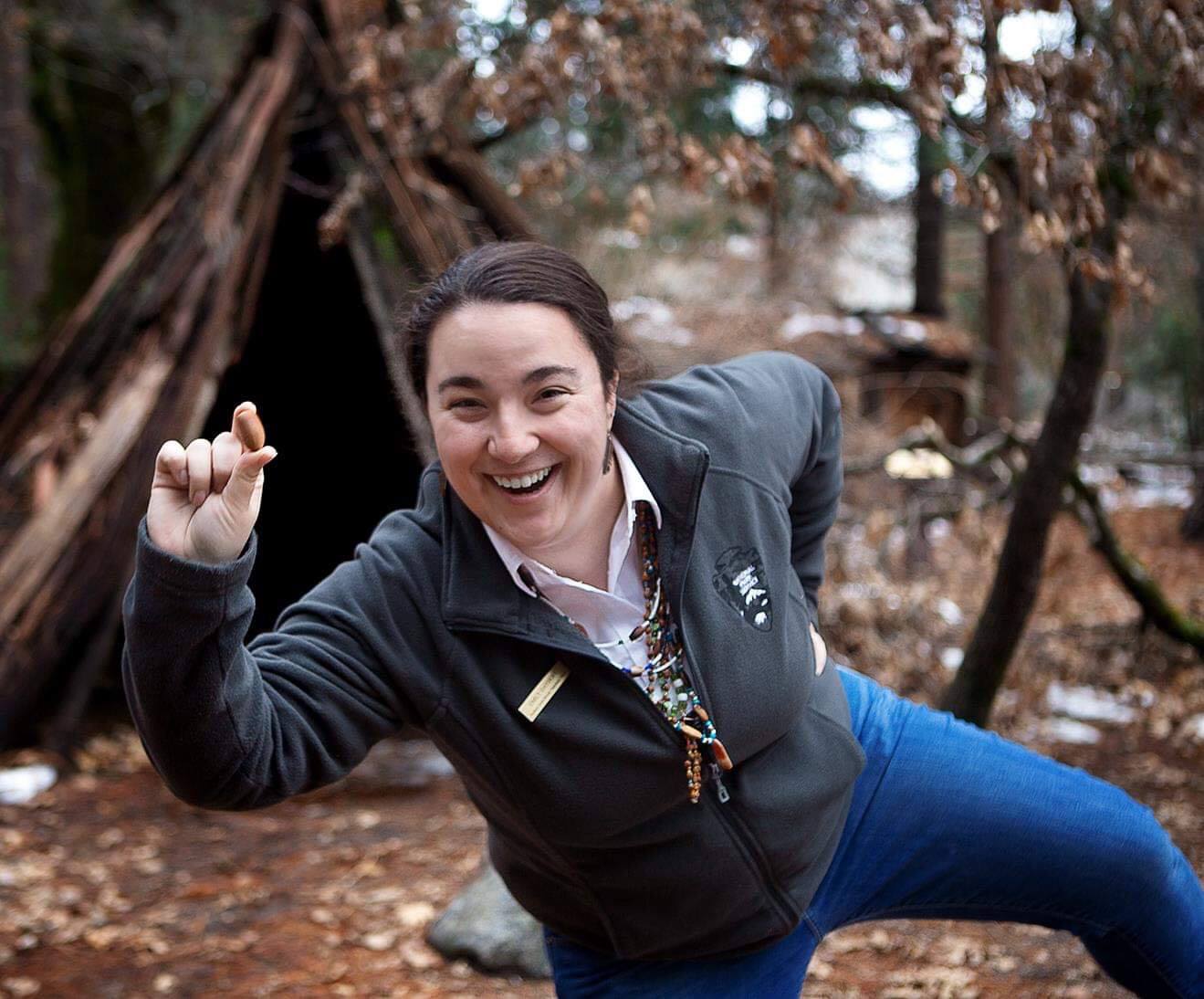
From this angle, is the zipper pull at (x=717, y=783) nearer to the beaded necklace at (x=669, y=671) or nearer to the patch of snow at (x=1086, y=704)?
the beaded necklace at (x=669, y=671)

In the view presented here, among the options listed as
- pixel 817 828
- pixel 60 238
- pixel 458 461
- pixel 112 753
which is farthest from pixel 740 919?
pixel 60 238

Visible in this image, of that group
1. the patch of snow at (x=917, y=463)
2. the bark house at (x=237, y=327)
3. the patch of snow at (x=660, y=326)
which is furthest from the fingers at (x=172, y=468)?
the patch of snow at (x=660, y=326)

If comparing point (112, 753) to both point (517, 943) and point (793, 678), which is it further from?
point (793, 678)

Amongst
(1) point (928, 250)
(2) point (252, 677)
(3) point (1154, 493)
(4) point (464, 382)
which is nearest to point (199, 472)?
(2) point (252, 677)

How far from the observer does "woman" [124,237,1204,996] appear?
5.45ft

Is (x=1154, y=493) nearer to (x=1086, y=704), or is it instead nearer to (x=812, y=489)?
(x=1086, y=704)

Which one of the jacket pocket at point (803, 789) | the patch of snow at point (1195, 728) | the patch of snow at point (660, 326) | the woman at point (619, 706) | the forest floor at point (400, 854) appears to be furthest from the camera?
the patch of snow at point (660, 326)

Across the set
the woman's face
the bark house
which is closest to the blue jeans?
the woman's face

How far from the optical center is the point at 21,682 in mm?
3613

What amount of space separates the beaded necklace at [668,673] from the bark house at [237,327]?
162 centimetres

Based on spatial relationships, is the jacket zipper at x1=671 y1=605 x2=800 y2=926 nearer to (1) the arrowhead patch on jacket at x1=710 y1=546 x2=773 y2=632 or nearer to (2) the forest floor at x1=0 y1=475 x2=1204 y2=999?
(1) the arrowhead patch on jacket at x1=710 y1=546 x2=773 y2=632

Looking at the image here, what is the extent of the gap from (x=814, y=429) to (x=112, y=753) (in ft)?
14.2

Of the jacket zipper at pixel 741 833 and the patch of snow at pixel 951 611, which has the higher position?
the jacket zipper at pixel 741 833

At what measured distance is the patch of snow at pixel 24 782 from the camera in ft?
15.9
